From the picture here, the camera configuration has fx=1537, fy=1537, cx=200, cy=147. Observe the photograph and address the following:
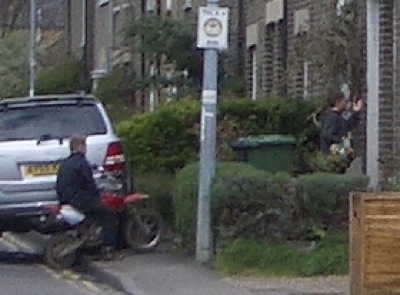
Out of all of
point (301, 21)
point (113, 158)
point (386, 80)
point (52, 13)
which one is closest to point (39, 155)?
point (113, 158)

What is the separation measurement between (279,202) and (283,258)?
65 centimetres

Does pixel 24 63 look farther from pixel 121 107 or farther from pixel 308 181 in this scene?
pixel 308 181

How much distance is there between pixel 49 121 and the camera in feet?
59.5

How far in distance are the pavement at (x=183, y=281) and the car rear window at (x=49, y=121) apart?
1.71 meters

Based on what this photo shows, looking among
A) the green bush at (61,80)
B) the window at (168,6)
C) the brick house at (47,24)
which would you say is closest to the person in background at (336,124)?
the window at (168,6)

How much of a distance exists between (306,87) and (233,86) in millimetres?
3946

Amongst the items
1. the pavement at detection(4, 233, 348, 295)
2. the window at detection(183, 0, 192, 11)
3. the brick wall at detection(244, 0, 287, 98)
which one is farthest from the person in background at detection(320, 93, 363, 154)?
the window at detection(183, 0, 192, 11)

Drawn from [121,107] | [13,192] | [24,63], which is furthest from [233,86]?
[24,63]

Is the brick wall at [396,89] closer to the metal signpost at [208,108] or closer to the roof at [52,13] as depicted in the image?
the metal signpost at [208,108]

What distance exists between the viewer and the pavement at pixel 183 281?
1426cm

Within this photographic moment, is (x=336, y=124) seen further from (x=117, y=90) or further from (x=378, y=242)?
(x=117, y=90)

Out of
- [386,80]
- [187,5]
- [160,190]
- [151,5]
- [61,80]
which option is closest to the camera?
[386,80]

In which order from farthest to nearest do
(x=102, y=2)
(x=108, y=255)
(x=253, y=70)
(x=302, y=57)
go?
(x=102, y=2), (x=253, y=70), (x=302, y=57), (x=108, y=255)

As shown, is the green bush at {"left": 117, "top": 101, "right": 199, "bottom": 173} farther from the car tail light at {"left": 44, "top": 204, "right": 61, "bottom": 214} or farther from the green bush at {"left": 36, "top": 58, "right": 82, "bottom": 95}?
the green bush at {"left": 36, "top": 58, "right": 82, "bottom": 95}
